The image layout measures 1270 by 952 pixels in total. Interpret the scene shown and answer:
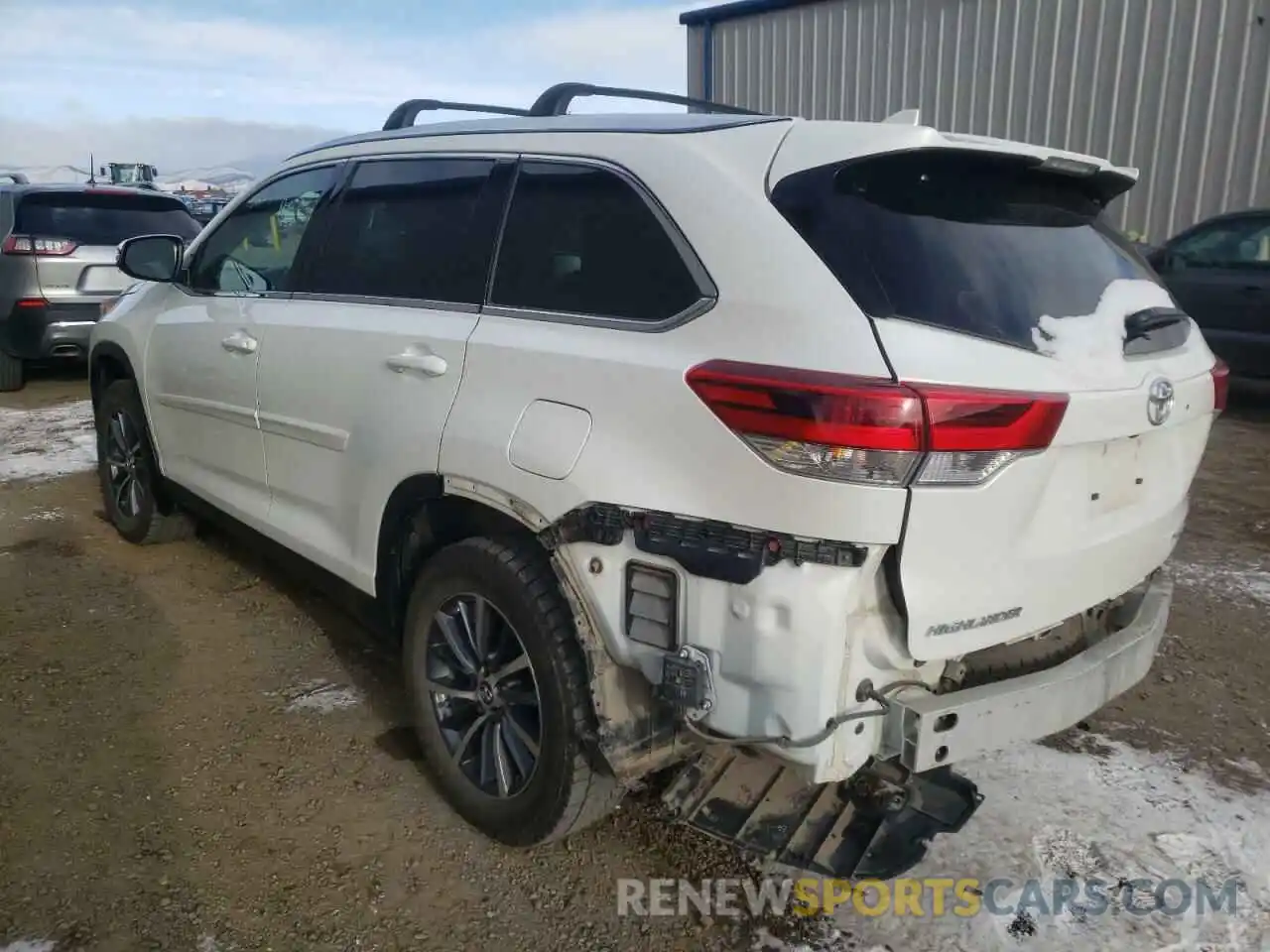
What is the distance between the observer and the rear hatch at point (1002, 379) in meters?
2.02

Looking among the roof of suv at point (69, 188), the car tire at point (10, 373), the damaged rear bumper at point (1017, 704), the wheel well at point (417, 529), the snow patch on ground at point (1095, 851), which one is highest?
the roof of suv at point (69, 188)

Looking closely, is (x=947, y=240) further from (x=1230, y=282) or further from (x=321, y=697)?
(x=1230, y=282)

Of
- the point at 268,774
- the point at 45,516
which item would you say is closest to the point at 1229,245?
the point at 268,774

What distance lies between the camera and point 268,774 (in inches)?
123

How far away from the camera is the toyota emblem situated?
2.36 meters

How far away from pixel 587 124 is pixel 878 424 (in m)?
1.29

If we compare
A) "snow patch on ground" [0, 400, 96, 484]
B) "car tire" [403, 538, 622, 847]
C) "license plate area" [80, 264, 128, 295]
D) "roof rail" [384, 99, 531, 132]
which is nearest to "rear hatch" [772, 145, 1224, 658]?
"car tire" [403, 538, 622, 847]

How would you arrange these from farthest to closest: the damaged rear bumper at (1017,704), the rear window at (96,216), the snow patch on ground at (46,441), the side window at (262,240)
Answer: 1. the rear window at (96,216)
2. the snow patch on ground at (46,441)
3. the side window at (262,240)
4. the damaged rear bumper at (1017,704)

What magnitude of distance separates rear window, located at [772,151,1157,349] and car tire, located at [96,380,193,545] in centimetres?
370

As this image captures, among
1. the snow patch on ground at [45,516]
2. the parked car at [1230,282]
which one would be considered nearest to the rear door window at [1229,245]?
the parked car at [1230,282]

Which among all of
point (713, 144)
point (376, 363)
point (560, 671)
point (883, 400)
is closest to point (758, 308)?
point (883, 400)

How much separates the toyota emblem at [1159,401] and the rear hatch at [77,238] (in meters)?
8.16

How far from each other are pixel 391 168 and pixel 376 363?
745 mm

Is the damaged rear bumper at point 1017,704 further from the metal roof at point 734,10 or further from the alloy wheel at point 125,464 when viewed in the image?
the metal roof at point 734,10
